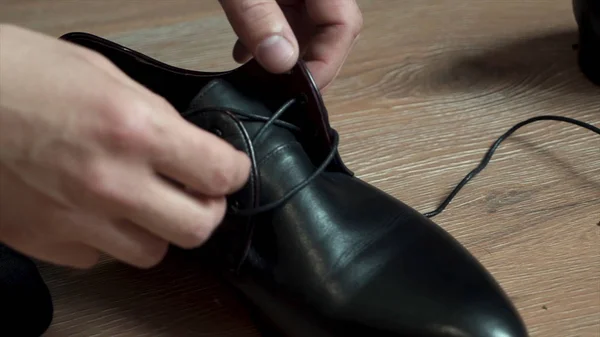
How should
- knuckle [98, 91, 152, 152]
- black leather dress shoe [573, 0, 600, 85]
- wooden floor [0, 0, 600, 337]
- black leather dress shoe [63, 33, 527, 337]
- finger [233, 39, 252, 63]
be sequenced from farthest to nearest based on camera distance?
black leather dress shoe [573, 0, 600, 85], finger [233, 39, 252, 63], wooden floor [0, 0, 600, 337], black leather dress shoe [63, 33, 527, 337], knuckle [98, 91, 152, 152]

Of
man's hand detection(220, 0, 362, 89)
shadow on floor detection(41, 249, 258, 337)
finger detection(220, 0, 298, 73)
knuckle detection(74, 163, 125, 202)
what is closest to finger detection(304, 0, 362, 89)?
man's hand detection(220, 0, 362, 89)

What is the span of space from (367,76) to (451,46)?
0.14 m

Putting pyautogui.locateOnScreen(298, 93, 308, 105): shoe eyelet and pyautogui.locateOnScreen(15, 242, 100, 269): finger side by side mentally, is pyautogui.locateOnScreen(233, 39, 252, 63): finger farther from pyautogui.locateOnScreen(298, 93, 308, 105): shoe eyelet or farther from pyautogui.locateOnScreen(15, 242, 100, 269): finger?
pyautogui.locateOnScreen(15, 242, 100, 269): finger

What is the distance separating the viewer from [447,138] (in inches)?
32.4

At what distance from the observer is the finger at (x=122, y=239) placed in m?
0.45

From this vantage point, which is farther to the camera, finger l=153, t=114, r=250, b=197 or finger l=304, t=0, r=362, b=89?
finger l=304, t=0, r=362, b=89

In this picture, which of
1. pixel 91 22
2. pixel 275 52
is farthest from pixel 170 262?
pixel 91 22

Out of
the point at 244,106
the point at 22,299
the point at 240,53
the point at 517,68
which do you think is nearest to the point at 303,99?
the point at 244,106

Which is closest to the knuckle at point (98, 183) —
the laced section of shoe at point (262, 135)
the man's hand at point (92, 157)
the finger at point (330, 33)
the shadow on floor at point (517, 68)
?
the man's hand at point (92, 157)

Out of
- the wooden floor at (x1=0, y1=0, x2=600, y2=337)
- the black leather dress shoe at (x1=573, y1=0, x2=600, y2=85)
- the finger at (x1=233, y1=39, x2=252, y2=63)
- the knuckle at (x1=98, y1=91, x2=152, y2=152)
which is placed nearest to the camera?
the knuckle at (x1=98, y1=91, x2=152, y2=152)

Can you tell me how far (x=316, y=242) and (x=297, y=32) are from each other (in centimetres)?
29

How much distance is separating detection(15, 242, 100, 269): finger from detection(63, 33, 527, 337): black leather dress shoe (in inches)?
5.1

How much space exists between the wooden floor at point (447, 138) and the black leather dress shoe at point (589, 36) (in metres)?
0.02

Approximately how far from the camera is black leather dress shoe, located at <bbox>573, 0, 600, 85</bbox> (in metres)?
0.87
